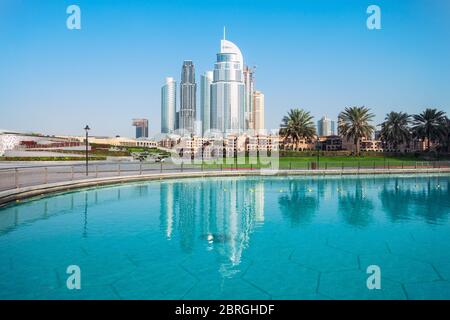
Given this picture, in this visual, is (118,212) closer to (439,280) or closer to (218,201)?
(218,201)

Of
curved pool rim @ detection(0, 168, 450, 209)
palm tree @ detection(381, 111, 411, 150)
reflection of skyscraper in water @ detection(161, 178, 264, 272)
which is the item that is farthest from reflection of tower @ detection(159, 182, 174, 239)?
palm tree @ detection(381, 111, 411, 150)

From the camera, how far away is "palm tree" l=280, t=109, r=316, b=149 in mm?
64062

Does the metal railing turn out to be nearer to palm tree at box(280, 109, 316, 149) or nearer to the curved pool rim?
the curved pool rim

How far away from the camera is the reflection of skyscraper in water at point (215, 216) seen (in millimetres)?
9594

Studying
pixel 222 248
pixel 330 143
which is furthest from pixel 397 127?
pixel 330 143

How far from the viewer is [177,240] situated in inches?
394

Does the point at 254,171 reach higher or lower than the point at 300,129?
lower

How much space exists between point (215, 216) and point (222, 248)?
4.31 metres

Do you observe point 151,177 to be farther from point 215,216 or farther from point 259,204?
point 215,216

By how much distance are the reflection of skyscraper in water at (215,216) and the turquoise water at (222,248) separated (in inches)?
1.8

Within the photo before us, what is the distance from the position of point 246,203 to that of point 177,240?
711cm

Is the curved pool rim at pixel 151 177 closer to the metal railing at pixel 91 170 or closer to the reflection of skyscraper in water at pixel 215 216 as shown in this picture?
the metal railing at pixel 91 170

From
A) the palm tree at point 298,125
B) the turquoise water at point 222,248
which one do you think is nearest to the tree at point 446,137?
the palm tree at point 298,125

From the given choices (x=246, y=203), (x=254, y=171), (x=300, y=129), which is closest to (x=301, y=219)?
(x=246, y=203)
